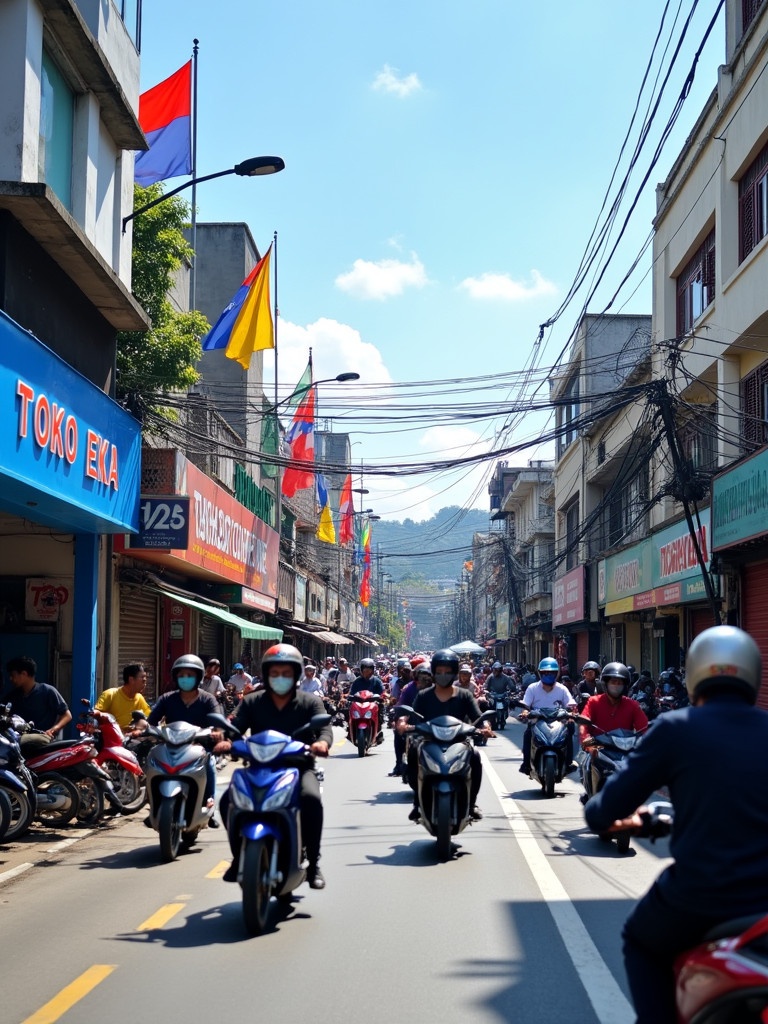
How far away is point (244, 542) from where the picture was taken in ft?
95.2

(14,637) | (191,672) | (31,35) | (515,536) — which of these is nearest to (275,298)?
(14,637)

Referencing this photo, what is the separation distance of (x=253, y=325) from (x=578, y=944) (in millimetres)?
16464

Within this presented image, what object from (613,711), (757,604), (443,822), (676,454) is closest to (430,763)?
(443,822)

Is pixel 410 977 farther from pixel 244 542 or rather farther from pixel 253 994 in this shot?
pixel 244 542

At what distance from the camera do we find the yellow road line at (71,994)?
5.16m

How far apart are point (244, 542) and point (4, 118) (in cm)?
1774

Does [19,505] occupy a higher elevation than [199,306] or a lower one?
lower

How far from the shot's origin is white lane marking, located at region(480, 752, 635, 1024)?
5.32 metres

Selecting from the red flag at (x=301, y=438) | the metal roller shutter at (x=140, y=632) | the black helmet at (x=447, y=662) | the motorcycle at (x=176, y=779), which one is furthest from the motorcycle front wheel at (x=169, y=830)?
the red flag at (x=301, y=438)

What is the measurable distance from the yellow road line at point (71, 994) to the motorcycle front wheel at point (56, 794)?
520 centimetres

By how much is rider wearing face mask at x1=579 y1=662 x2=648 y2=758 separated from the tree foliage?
438 inches

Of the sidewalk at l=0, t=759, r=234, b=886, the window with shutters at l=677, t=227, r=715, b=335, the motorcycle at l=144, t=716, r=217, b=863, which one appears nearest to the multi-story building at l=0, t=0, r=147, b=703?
the motorcycle at l=144, t=716, r=217, b=863

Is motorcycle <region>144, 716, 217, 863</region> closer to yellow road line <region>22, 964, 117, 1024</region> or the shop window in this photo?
yellow road line <region>22, 964, 117, 1024</region>

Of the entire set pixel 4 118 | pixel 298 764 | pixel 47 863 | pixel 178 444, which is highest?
pixel 4 118
